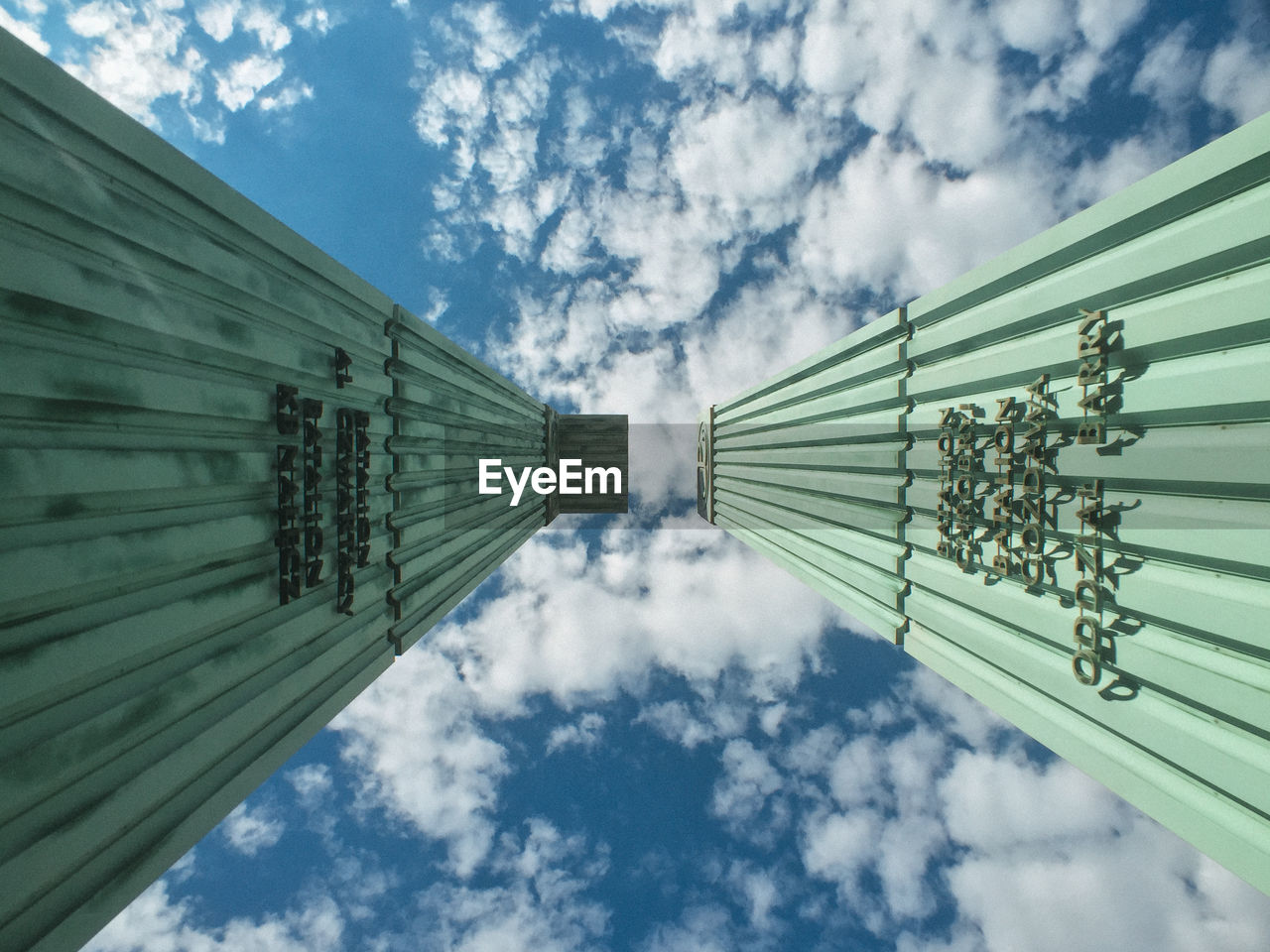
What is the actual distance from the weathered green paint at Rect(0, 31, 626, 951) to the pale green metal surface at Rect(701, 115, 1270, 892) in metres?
10.5

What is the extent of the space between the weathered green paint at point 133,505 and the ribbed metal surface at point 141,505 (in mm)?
20

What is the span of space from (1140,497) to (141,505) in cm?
1083

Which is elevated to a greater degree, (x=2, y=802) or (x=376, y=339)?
(x=376, y=339)

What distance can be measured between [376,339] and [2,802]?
27.9 ft

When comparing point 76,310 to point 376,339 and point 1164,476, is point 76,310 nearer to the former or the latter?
point 376,339

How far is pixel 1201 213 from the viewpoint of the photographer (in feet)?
15.9

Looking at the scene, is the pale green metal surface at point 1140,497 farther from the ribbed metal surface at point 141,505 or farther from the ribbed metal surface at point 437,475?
the ribbed metal surface at point 437,475

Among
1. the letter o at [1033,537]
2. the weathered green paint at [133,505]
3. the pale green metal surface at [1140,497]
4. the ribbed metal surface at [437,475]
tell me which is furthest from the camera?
the ribbed metal surface at [437,475]

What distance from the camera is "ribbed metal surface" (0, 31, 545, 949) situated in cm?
436

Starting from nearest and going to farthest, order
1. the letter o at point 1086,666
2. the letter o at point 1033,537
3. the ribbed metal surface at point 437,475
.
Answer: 1. the letter o at point 1086,666
2. the letter o at point 1033,537
3. the ribbed metal surface at point 437,475

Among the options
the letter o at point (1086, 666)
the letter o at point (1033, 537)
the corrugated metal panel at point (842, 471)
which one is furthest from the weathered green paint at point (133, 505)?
the corrugated metal panel at point (842, 471)

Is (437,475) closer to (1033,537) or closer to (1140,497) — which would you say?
(1033,537)

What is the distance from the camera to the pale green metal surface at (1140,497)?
4.55m

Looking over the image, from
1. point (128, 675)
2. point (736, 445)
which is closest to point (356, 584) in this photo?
point (128, 675)
